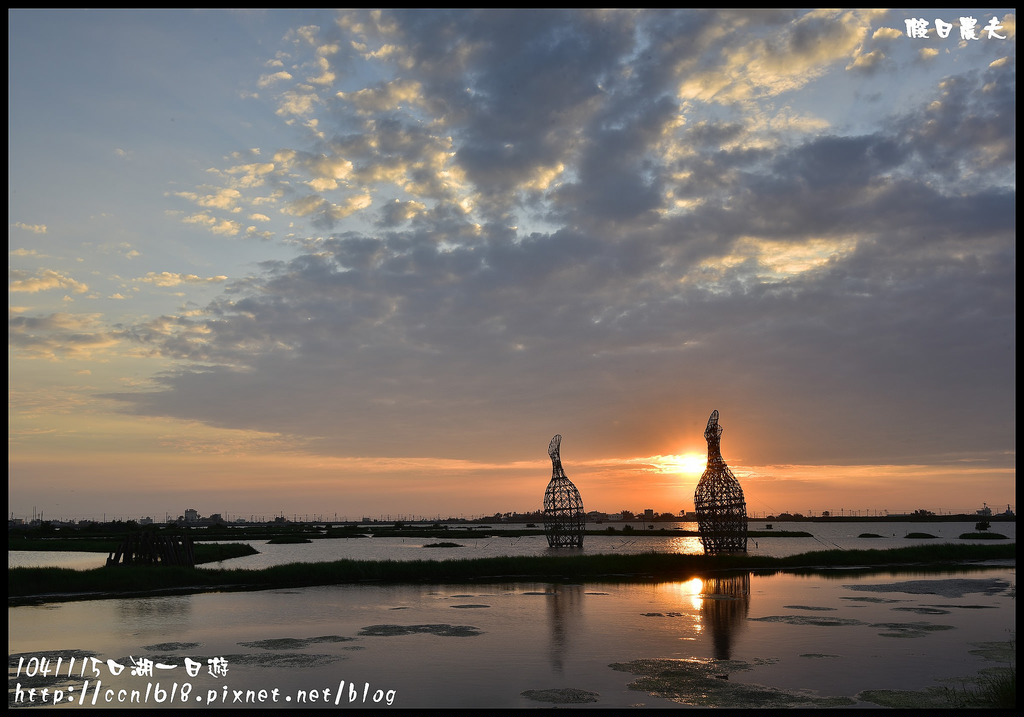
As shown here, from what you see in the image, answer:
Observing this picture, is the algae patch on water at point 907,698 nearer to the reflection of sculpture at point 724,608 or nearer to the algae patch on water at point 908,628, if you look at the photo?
the reflection of sculpture at point 724,608

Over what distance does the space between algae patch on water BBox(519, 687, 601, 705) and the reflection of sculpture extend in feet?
25.8

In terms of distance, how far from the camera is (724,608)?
4350 cm

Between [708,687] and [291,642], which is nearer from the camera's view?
[708,687]

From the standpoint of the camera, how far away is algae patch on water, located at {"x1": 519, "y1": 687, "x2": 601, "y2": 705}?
2247cm

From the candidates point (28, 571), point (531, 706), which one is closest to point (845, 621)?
point (531, 706)

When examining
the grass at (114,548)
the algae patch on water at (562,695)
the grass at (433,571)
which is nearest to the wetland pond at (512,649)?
the algae patch on water at (562,695)

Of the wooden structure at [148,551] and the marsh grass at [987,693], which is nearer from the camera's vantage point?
the marsh grass at [987,693]

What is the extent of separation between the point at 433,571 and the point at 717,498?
36.9 m

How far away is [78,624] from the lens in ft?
117

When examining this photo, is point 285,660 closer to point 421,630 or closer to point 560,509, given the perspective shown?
point 421,630

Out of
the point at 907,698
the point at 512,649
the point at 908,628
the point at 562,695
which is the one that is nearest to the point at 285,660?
the point at 512,649

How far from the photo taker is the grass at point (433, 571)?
160 ft

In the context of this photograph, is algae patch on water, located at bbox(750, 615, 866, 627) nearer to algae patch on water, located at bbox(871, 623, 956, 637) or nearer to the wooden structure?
algae patch on water, located at bbox(871, 623, 956, 637)

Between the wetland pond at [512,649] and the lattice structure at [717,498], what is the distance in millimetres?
32336
